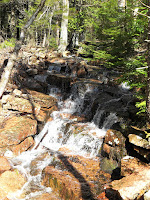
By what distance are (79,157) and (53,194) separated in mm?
2454

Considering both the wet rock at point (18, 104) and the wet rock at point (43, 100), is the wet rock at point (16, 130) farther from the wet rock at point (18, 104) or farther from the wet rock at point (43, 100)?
the wet rock at point (43, 100)

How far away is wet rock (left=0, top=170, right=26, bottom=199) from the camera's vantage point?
5.18 metres

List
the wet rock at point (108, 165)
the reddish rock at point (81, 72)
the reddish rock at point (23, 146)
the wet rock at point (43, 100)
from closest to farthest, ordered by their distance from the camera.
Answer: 1. the wet rock at point (108, 165)
2. the reddish rock at point (23, 146)
3. the wet rock at point (43, 100)
4. the reddish rock at point (81, 72)

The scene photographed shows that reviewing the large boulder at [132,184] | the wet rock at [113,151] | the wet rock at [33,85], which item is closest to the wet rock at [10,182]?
the large boulder at [132,184]

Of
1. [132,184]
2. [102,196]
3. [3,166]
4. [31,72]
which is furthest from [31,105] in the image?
[132,184]

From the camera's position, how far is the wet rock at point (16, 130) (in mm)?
7246

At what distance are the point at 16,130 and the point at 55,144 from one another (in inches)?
92.2

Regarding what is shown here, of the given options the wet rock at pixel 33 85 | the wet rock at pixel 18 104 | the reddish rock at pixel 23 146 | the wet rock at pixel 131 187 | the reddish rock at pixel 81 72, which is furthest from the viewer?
the reddish rock at pixel 81 72

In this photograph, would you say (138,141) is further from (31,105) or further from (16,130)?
(31,105)

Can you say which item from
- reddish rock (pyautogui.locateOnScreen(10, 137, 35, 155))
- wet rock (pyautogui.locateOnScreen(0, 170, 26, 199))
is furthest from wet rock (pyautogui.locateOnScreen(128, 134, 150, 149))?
reddish rock (pyautogui.locateOnScreen(10, 137, 35, 155))

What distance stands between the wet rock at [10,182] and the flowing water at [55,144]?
14cm

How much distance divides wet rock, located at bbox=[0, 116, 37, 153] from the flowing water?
54cm

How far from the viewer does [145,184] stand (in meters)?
4.87

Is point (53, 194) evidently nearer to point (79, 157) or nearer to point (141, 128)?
point (79, 157)
